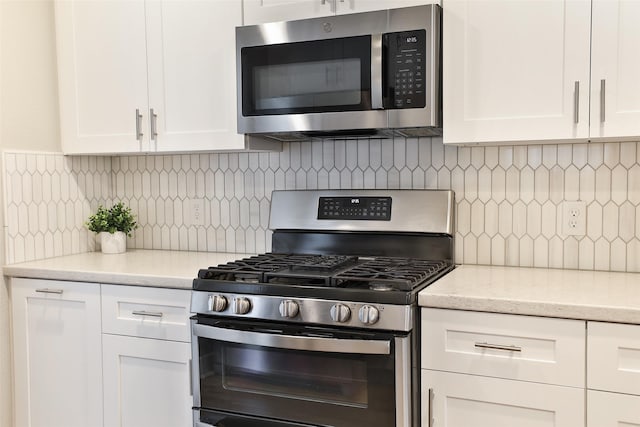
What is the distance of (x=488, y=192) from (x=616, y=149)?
18.2 inches

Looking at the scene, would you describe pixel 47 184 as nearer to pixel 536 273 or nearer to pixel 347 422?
pixel 347 422

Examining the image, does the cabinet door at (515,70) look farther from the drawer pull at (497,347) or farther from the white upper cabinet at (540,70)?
the drawer pull at (497,347)

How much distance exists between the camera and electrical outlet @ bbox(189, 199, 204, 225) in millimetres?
2824

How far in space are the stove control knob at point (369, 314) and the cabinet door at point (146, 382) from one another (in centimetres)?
73

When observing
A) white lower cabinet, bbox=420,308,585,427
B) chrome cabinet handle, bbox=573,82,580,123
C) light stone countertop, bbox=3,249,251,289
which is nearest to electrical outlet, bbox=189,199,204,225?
light stone countertop, bbox=3,249,251,289

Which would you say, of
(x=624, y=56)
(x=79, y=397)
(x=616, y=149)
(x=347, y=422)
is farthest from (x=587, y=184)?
(x=79, y=397)

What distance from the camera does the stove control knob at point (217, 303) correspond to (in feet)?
6.51

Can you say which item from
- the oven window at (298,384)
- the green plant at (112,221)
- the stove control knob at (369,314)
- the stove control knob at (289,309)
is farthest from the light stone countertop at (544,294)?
the green plant at (112,221)

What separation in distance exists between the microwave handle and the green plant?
1385 mm

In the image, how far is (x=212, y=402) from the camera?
204 centimetres

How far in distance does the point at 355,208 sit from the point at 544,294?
2.96ft

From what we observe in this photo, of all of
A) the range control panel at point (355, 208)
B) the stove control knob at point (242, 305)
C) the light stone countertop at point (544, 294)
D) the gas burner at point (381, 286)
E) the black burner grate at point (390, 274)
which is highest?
the range control panel at point (355, 208)

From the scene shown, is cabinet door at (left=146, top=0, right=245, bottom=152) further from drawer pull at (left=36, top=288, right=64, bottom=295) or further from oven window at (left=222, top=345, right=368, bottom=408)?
oven window at (left=222, top=345, right=368, bottom=408)

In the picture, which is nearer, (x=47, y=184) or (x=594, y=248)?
(x=594, y=248)
